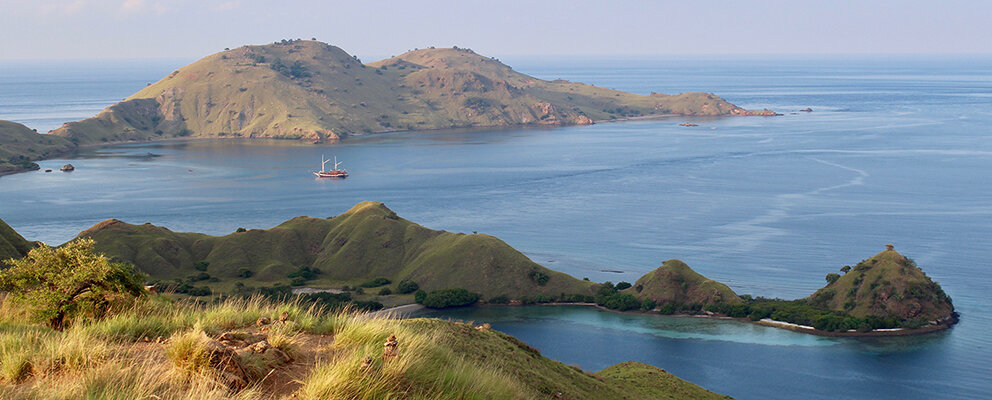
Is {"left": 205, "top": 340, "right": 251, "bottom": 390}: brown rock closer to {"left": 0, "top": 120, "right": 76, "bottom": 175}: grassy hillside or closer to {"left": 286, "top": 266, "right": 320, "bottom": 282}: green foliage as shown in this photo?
{"left": 286, "top": 266, "right": 320, "bottom": 282}: green foliage

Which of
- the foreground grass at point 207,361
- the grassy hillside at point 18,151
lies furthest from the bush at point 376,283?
the grassy hillside at point 18,151

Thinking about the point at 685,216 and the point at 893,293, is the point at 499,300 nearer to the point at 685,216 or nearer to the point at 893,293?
the point at 893,293

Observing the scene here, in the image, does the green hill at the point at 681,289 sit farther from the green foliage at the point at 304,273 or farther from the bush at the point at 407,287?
the green foliage at the point at 304,273

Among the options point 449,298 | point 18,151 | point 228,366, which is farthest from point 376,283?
point 18,151

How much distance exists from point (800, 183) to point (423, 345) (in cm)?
13956

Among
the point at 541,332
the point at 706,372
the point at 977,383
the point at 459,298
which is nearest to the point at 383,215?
the point at 459,298

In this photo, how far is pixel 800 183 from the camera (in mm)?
140625

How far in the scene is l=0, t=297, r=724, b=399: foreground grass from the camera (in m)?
9.08

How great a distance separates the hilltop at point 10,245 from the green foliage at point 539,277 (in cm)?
4400

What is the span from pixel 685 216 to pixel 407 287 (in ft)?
172

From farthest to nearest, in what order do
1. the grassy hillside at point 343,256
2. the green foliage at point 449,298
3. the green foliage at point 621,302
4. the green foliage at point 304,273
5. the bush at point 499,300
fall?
the green foliage at point 304,273, the grassy hillside at point 343,256, the bush at point 499,300, the green foliage at point 449,298, the green foliage at point 621,302

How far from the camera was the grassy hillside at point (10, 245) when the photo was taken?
60.2 m

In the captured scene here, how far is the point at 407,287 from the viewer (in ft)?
265

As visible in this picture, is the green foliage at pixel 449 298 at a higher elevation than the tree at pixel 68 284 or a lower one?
lower
